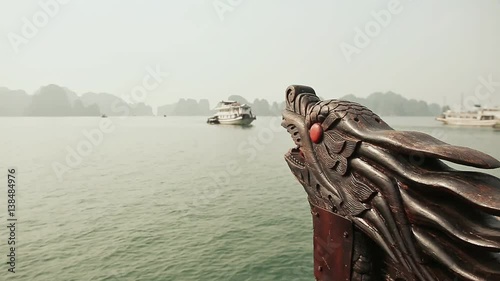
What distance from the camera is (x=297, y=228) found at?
809 centimetres

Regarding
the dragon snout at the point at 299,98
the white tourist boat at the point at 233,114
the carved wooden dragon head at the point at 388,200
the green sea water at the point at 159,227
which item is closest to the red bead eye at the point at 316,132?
the carved wooden dragon head at the point at 388,200

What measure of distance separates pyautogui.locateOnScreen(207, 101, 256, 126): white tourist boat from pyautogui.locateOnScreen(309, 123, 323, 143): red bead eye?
46381 millimetres

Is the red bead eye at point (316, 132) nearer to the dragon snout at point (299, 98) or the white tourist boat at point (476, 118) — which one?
the dragon snout at point (299, 98)

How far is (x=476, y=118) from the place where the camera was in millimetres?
46531

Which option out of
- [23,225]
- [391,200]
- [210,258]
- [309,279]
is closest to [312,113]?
[391,200]

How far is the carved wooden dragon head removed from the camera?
1.68m

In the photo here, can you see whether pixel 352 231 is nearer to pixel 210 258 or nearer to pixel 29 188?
pixel 210 258

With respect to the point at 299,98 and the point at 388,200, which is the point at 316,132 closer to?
the point at 299,98

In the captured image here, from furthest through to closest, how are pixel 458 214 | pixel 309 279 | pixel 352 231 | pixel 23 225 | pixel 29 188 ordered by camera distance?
pixel 29 188
pixel 23 225
pixel 309 279
pixel 352 231
pixel 458 214

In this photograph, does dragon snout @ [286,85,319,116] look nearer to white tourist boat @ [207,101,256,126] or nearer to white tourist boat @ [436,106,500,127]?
white tourist boat @ [207,101,256,126]

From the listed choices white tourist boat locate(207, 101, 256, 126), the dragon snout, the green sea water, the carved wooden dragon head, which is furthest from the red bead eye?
white tourist boat locate(207, 101, 256, 126)

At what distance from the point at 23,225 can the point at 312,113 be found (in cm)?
938

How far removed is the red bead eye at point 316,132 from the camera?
240cm

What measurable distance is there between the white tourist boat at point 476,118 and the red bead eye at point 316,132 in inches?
2020
